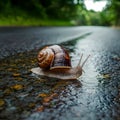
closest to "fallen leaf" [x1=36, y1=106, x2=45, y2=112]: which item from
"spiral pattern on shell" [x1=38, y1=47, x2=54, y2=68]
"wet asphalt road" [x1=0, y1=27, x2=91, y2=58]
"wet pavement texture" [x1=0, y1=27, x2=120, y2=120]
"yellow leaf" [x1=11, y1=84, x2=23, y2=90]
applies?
"wet pavement texture" [x1=0, y1=27, x2=120, y2=120]

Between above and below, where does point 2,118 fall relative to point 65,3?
below

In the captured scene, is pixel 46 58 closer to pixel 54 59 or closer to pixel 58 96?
pixel 54 59

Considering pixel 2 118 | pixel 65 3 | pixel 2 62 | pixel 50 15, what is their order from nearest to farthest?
pixel 2 118, pixel 2 62, pixel 50 15, pixel 65 3

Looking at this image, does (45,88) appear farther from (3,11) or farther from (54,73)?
(3,11)

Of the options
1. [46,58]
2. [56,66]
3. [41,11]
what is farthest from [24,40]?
[41,11]

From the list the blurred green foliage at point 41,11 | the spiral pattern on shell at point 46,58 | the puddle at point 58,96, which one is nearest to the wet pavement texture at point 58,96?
the puddle at point 58,96

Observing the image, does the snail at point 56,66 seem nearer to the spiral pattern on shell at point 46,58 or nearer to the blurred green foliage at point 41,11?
the spiral pattern on shell at point 46,58

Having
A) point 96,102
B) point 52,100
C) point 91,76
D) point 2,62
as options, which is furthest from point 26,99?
point 2,62
